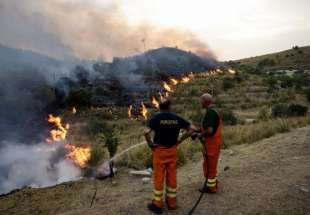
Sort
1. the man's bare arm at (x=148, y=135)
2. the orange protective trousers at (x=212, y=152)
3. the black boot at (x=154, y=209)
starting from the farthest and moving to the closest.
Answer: the orange protective trousers at (x=212, y=152) < the black boot at (x=154, y=209) < the man's bare arm at (x=148, y=135)

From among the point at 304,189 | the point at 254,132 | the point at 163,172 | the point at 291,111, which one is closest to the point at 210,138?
the point at 163,172

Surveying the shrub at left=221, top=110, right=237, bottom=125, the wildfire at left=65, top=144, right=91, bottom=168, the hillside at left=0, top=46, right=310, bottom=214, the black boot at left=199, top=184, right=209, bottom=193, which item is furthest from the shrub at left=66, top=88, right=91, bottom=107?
the black boot at left=199, top=184, right=209, bottom=193

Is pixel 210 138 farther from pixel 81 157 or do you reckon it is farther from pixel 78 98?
pixel 78 98

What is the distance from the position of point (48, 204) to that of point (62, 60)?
90.6ft

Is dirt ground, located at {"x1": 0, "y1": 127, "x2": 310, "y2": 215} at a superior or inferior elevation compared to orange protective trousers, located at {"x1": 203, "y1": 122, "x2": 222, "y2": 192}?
inferior

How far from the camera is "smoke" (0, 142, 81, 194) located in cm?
1152

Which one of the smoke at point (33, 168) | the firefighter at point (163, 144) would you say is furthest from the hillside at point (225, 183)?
the smoke at point (33, 168)

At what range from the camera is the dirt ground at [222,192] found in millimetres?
7410

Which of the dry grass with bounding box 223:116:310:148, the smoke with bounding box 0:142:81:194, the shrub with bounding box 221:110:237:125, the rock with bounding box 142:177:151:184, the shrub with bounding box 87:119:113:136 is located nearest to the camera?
the rock with bounding box 142:177:151:184

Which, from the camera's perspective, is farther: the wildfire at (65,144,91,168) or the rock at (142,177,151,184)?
the wildfire at (65,144,91,168)

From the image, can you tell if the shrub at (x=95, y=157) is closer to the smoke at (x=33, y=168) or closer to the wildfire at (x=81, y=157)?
the wildfire at (x=81, y=157)

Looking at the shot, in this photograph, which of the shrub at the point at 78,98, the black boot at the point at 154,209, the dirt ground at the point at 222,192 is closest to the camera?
the black boot at the point at 154,209

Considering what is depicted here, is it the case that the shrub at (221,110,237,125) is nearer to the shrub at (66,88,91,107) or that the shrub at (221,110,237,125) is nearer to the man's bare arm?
the man's bare arm

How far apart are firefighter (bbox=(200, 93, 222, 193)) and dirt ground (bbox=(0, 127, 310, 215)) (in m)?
0.40
